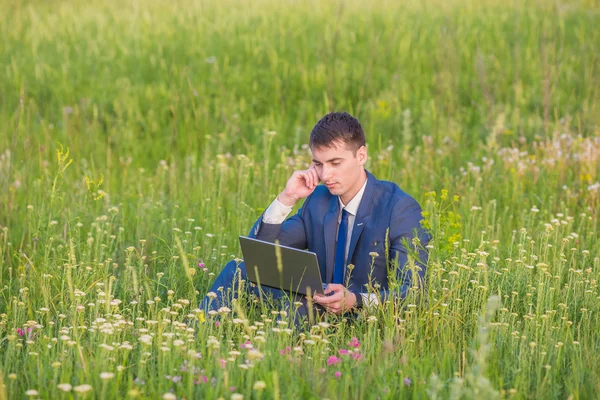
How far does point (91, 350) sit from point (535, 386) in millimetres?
1896

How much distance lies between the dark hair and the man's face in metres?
0.03

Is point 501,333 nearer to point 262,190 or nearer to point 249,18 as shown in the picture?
point 262,190

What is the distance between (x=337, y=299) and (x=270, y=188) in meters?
2.87

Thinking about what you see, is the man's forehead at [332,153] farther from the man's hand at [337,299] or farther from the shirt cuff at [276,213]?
the man's hand at [337,299]

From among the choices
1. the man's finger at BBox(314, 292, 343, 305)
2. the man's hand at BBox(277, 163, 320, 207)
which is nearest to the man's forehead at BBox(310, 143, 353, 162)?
the man's hand at BBox(277, 163, 320, 207)

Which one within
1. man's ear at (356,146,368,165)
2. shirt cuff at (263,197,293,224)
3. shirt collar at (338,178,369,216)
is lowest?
shirt cuff at (263,197,293,224)

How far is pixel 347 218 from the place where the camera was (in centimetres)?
496

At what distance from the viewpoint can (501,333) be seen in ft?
13.5

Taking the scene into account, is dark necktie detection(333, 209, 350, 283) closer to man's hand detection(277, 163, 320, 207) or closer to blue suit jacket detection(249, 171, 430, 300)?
blue suit jacket detection(249, 171, 430, 300)

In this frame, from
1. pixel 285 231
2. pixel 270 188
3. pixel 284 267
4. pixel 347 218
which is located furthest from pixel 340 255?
pixel 270 188

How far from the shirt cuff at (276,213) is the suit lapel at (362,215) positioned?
40 centimetres

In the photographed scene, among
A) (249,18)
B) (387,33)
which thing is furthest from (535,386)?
(249,18)

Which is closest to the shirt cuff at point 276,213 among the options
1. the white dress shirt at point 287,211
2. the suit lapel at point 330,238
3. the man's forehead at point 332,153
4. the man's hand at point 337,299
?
the white dress shirt at point 287,211

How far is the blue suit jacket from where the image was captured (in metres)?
4.71
